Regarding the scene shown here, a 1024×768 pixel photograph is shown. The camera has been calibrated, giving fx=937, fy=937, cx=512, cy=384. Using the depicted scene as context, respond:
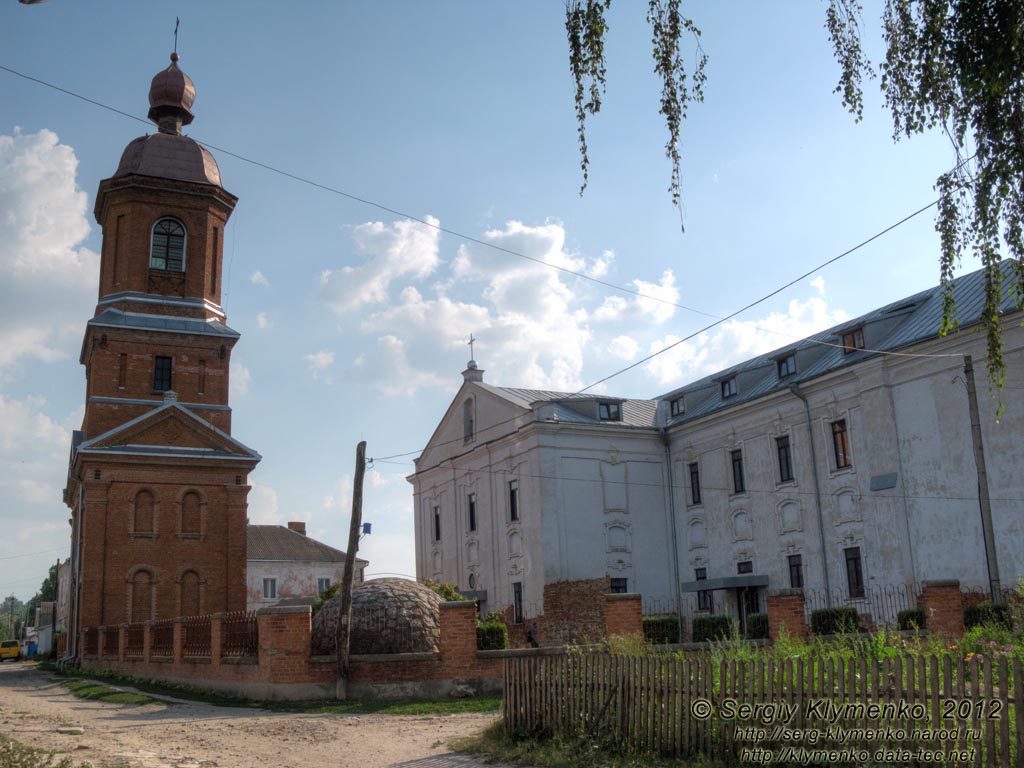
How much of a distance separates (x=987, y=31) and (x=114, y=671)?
95.3 ft

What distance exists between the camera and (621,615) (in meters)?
21.6

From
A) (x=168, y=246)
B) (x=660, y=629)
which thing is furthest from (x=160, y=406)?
(x=660, y=629)

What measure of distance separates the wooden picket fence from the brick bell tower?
2612 cm

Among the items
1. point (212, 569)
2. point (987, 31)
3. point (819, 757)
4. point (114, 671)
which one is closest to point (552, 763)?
point (819, 757)

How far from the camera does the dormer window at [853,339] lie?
30.5m

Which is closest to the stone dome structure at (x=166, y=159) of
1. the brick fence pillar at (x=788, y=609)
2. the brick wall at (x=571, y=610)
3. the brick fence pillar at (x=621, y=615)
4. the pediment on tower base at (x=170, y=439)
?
the pediment on tower base at (x=170, y=439)

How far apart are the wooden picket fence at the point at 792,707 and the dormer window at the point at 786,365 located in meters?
23.5

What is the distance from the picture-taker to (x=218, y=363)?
38.8m

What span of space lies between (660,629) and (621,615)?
14.0ft

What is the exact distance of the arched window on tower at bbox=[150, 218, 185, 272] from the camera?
38.4m

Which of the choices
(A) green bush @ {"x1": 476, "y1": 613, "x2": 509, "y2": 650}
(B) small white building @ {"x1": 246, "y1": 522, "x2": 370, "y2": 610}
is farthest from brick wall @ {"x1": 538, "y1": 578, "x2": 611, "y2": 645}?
(B) small white building @ {"x1": 246, "y1": 522, "x2": 370, "y2": 610}

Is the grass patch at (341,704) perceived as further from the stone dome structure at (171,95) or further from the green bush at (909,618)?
the stone dome structure at (171,95)

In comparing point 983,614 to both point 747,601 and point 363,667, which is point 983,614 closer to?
point 363,667

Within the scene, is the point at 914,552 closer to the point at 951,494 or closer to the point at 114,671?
the point at 951,494
